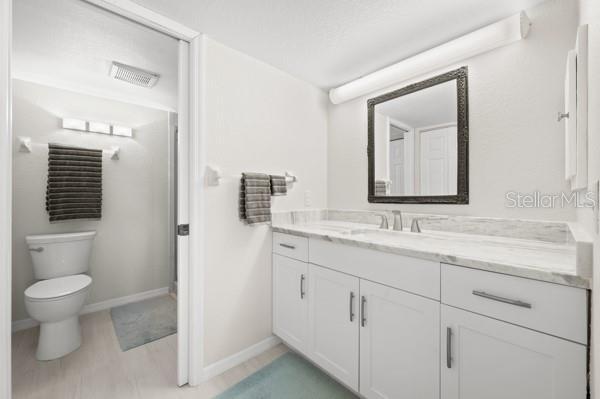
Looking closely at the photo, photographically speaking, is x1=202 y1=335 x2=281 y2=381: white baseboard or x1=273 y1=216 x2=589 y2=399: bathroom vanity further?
x1=202 y1=335 x2=281 y2=381: white baseboard

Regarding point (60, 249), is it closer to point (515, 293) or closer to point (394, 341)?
point (394, 341)

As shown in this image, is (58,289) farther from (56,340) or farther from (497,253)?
(497,253)

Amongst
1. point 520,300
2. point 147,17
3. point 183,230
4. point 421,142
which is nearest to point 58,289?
point 183,230

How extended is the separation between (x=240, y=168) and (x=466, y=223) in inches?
59.1

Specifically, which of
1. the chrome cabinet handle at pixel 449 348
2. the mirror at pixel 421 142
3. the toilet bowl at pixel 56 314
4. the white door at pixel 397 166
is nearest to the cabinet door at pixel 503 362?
the chrome cabinet handle at pixel 449 348

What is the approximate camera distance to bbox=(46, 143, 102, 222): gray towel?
224 cm

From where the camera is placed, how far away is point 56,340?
1.83 meters

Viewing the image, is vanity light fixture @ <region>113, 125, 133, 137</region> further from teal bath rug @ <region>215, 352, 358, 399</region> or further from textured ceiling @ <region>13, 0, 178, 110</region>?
teal bath rug @ <region>215, 352, 358, 399</region>

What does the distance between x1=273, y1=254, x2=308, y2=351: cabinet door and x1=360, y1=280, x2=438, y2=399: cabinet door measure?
453 mm

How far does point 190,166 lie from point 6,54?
848 mm

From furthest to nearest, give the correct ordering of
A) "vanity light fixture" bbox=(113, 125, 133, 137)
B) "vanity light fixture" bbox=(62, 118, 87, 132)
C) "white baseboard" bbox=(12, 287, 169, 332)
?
"vanity light fixture" bbox=(113, 125, 133, 137)
"vanity light fixture" bbox=(62, 118, 87, 132)
"white baseboard" bbox=(12, 287, 169, 332)

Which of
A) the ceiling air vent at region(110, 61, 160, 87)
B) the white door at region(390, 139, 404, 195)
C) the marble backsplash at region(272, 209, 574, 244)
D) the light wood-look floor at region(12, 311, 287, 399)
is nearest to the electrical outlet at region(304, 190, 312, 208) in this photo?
the marble backsplash at region(272, 209, 574, 244)

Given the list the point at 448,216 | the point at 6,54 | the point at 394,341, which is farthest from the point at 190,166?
the point at 448,216

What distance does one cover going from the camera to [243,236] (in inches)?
72.0
